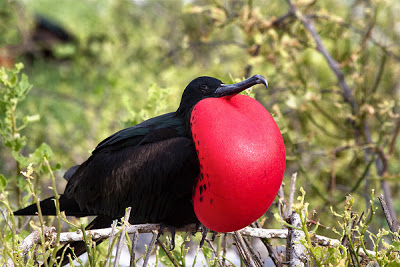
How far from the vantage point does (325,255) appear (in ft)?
4.09

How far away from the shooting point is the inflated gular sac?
1433 mm

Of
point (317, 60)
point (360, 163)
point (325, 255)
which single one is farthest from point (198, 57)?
point (325, 255)

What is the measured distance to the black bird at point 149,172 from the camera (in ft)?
5.69

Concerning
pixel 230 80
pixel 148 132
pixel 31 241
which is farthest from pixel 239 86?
pixel 31 241

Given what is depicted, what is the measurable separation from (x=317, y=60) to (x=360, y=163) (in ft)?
3.23

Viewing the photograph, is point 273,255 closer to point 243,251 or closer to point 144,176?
point 243,251

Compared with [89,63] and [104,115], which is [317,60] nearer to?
[104,115]

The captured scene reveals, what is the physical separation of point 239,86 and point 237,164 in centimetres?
33

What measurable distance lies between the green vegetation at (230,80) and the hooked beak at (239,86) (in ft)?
1.71

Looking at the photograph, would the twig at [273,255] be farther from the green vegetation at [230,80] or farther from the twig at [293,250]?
the green vegetation at [230,80]

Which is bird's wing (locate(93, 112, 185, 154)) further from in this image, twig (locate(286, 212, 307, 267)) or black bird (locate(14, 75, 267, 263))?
twig (locate(286, 212, 307, 267))

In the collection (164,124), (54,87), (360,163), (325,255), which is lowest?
(360,163)

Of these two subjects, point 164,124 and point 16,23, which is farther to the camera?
point 16,23

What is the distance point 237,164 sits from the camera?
4.68 feet
